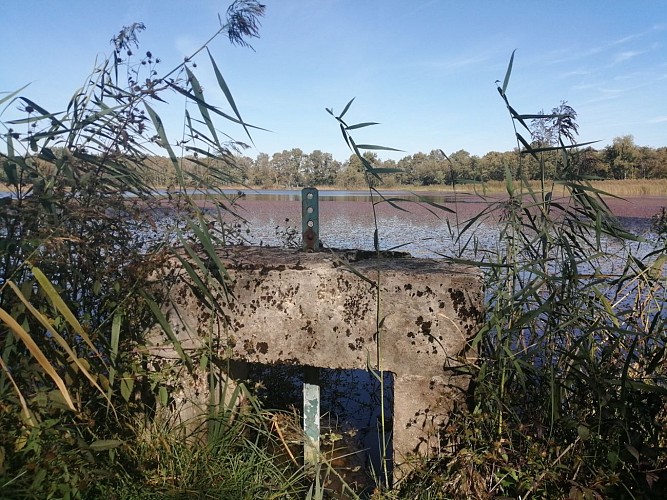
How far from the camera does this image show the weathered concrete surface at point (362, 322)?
6.48ft

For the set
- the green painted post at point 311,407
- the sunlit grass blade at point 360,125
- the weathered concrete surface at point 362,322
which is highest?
the sunlit grass blade at point 360,125

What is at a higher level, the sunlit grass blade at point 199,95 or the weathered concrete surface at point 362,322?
the sunlit grass blade at point 199,95

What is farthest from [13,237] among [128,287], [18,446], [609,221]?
[609,221]

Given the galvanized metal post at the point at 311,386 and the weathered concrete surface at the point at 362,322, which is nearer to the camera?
the weathered concrete surface at the point at 362,322

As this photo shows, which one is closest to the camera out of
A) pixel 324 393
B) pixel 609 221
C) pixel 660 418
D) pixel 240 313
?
pixel 660 418

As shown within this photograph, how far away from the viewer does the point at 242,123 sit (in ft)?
6.42

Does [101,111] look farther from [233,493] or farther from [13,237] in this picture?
[233,493]

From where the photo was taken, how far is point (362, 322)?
201 centimetres

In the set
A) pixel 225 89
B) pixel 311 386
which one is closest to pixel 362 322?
pixel 311 386

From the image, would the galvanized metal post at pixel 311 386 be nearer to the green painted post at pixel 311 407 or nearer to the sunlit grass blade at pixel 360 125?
the green painted post at pixel 311 407

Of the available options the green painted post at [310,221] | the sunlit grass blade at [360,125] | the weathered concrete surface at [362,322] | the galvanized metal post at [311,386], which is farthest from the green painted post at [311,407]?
the sunlit grass blade at [360,125]

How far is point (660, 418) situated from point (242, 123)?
6.82ft

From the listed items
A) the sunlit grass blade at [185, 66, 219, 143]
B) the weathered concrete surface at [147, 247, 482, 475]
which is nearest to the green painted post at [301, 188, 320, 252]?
the weathered concrete surface at [147, 247, 482, 475]

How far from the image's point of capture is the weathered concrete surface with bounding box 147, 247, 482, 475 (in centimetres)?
197
